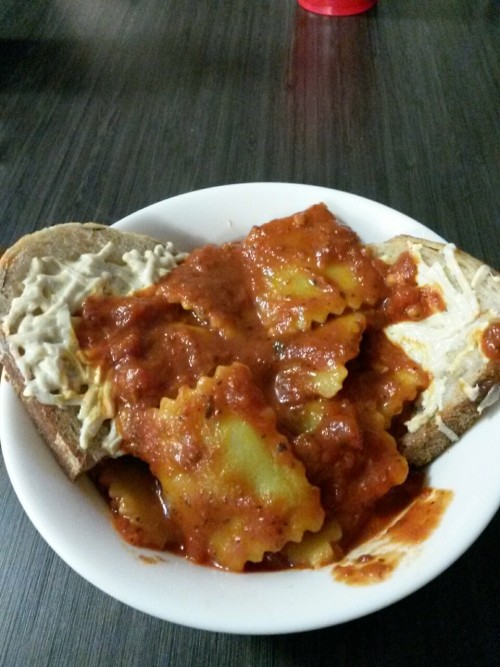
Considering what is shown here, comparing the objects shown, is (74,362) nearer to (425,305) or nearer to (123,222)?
(123,222)

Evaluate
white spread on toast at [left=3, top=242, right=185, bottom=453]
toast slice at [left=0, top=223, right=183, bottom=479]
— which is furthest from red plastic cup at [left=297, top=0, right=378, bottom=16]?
white spread on toast at [left=3, top=242, right=185, bottom=453]

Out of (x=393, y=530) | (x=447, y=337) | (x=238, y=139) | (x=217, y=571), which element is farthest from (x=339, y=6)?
(x=217, y=571)

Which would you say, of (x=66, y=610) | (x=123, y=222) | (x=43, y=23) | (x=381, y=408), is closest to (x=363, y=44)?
(x=43, y=23)

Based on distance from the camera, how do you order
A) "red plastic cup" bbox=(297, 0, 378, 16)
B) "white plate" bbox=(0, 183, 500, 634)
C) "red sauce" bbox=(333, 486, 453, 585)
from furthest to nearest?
1. "red plastic cup" bbox=(297, 0, 378, 16)
2. "red sauce" bbox=(333, 486, 453, 585)
3. "white plate" bbox=(0, 183, 500, 634)

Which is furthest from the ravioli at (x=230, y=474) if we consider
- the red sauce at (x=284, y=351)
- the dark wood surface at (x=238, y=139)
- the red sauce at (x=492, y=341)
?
the red sauce at (x=492, y=341)

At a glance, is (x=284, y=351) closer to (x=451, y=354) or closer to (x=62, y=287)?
(x=451, y=354)

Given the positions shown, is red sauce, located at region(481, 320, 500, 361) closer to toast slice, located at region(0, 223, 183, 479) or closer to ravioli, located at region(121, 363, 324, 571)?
ravioli, located at region(121, 363, 324, 571)
